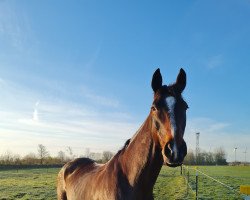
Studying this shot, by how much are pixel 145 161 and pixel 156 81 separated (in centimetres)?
88

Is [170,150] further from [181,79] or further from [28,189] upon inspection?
[28,189]

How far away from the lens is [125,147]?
14.4ft

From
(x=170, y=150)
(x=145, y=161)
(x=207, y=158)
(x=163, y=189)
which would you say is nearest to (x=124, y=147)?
(x=145, y=161)

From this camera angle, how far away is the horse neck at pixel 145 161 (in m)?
3.82

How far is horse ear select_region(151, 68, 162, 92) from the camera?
12.4ft

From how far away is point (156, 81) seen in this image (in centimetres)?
380

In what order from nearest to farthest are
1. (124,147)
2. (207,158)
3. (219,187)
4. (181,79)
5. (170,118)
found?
(170,118), (181,79), (124,147), (219,187), (207,158)

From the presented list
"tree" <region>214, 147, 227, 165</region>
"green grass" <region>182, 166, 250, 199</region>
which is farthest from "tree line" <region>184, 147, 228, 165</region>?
"green grass" <region>182, 166, 250, 199</region>

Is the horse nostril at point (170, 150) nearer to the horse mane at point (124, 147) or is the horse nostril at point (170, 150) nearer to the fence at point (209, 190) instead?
the horse mane at point (124, 147)

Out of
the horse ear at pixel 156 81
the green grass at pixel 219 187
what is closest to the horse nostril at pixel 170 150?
the horse ear at pixel 156 81

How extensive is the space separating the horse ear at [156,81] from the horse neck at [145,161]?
346mm

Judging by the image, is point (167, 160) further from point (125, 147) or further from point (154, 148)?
point (125, 147)

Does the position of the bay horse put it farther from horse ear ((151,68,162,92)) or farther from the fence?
the fence

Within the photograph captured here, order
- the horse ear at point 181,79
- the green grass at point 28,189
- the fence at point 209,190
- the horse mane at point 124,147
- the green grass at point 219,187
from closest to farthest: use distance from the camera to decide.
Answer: the horse ear at point 181,79 < the horse mane at point 124,147 < the fence at point 209,190 < the green grass at point 219,187 < the green grass at point 28,189
